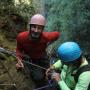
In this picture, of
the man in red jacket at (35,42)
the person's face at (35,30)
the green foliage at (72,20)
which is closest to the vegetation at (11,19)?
the green foliage at (72,20)

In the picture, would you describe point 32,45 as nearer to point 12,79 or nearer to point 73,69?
point 12,79

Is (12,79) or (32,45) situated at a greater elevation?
(32,45)

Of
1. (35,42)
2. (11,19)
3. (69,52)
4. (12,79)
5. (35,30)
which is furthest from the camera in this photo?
(11,19)

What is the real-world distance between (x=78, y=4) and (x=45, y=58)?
4077mm

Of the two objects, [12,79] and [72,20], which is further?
[72,20]

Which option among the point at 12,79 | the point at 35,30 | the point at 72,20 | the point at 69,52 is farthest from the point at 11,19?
the point at 69,52

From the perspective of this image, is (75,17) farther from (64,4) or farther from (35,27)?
(35,27)

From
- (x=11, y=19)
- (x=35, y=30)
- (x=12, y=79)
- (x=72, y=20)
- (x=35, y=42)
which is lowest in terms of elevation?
(x=12, y=79)

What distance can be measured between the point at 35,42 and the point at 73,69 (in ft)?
5.20

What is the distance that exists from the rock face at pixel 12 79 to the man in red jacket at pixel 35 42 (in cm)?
33

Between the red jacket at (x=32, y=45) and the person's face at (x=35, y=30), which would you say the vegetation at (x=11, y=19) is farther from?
the person's face at (x=35, y=30)

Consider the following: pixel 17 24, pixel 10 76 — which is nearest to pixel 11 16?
pixel 17 24

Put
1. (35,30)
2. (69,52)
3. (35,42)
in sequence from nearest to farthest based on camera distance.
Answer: (69,52), (35,30), (35,42)

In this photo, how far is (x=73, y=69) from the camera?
4199mm
